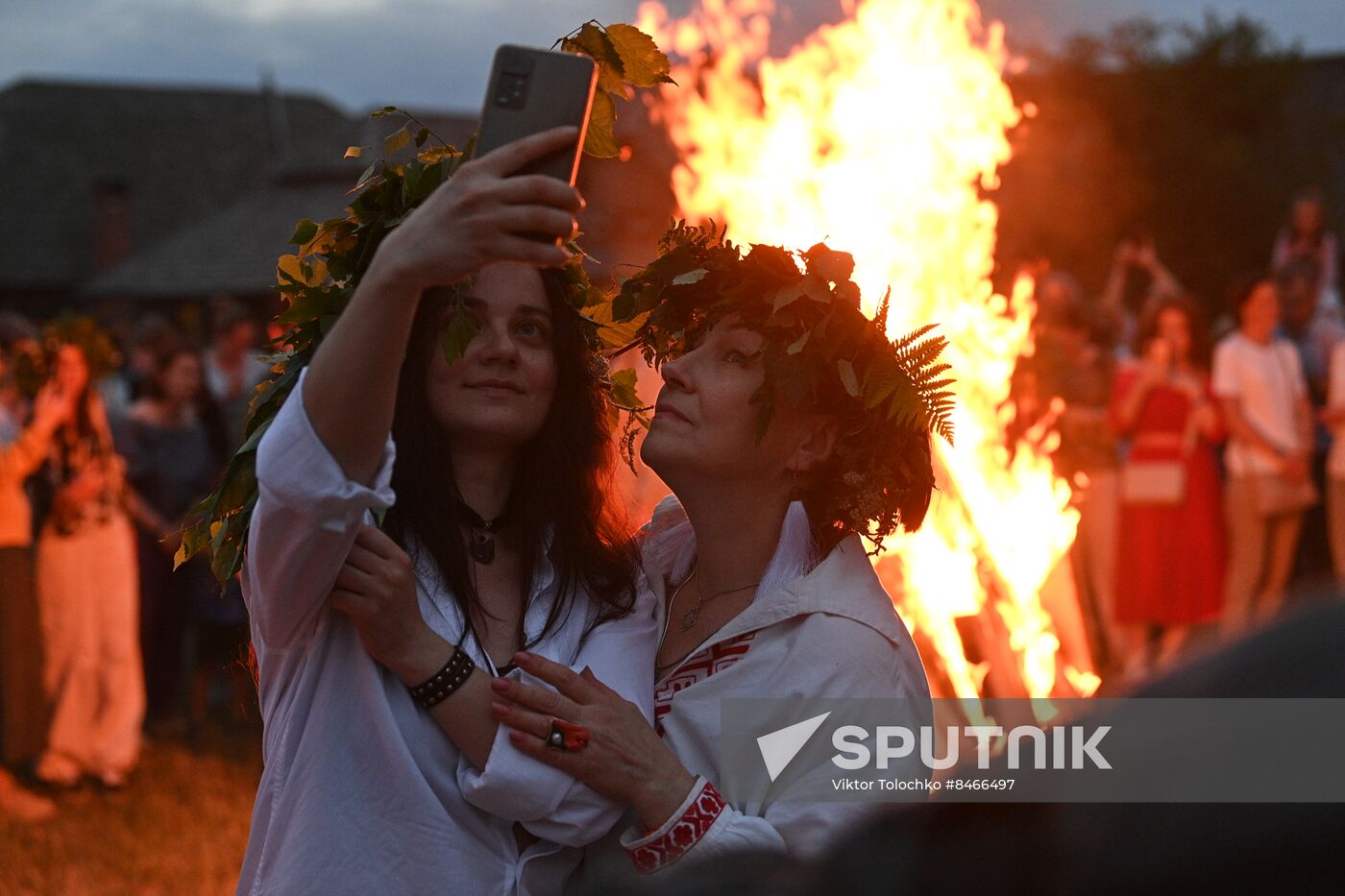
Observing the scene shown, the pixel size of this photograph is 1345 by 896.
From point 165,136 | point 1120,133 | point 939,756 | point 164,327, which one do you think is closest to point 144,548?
point 164,327

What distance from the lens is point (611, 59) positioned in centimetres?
262

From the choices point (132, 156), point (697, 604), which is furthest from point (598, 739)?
point (132, 156)

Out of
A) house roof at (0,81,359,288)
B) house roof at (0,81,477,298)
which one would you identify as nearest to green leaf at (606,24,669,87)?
house roof at (0,81,477,298)

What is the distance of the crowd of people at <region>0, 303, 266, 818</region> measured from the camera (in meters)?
7.48

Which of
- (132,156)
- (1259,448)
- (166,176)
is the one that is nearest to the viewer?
(1259,448)

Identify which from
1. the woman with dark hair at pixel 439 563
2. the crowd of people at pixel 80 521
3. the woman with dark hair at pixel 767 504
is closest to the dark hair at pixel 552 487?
the woman with dark hair at pixel 439 563

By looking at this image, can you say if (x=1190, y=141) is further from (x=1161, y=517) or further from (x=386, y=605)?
(x=386, y=605)

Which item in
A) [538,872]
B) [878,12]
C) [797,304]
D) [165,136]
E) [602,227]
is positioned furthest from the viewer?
[165,136]

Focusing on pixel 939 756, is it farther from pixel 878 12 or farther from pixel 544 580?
pixel 878 12

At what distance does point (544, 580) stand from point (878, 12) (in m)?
4.49

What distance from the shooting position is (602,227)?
5.07 meters

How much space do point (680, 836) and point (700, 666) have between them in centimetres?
43

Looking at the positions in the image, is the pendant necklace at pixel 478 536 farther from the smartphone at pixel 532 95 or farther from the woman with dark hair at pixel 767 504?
the smartphone at pixel 532 95

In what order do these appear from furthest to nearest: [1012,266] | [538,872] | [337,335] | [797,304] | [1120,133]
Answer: [1120,133], [1012,266], [797,304], [538,872], [337,335]
